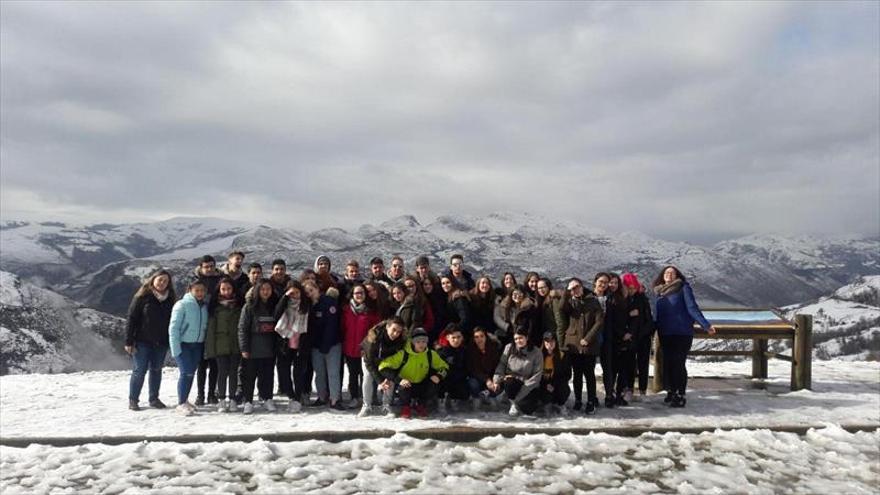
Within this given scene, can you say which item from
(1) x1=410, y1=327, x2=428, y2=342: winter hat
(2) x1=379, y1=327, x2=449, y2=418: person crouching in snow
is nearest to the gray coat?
(2) x1=379, y1=327, x2=449, y2=418: person crouching in snow

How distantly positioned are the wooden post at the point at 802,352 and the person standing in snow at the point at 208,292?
32.1 feet

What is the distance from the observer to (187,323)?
9.43 meters

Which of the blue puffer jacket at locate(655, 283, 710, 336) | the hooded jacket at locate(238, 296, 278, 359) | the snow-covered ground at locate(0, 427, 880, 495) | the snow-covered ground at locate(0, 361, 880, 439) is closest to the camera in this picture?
the snow-covered ground at locate(0, 427, 880, 495)

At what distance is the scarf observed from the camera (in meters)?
9.98

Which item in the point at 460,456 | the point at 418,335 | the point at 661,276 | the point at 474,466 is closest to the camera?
the point at 474,466

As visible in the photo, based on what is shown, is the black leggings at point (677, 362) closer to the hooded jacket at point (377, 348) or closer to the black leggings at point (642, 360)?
the black leggings at point (642, 360)

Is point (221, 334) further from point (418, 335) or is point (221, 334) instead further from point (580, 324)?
point (580, 324)

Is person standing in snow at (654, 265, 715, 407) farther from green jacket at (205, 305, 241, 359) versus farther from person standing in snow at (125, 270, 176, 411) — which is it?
person standing in snow at (125, 270, 176, 411)

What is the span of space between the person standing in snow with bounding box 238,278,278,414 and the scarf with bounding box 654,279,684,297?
603 cm

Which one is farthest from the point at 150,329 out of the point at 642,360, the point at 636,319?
the point at 642,360

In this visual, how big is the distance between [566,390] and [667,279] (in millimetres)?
2544

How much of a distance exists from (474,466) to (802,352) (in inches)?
286

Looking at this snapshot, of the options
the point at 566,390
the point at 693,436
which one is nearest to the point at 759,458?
the point at 693,436

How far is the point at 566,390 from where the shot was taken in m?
9.39
